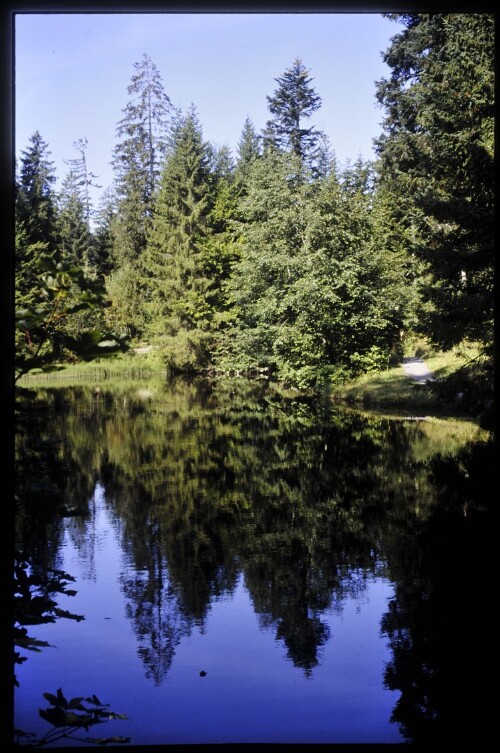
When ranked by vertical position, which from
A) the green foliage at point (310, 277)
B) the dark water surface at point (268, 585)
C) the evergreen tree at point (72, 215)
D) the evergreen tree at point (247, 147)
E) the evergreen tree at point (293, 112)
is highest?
the evergreen tree at point (247, 147)

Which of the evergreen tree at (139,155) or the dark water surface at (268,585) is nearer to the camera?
the dark water surface at (268,585)

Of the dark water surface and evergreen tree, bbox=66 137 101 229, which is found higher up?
evergreen tree, bbox=66 137 101 229

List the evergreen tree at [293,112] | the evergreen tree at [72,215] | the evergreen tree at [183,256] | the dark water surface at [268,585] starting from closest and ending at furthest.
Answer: the dark water surface at [268,585] < the evergreen tree at [72,215] < the evergreen tree at [293,112] < the evergreen tree at [183,256]

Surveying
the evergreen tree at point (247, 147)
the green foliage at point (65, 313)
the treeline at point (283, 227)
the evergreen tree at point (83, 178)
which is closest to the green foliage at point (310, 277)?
the treeline at point (283, 227)

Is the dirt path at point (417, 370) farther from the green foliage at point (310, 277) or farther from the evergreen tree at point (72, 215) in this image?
the evergreen tree at point (72, 215)

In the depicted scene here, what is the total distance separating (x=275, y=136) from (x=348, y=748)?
11.4 meters

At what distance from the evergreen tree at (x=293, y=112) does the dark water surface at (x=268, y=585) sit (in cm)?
501

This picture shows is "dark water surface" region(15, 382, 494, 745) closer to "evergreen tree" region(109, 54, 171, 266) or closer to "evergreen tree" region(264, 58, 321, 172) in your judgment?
"evergreen tree" region(109, 54, 171, 266)

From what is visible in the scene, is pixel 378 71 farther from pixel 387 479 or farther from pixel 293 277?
pixel 387 479

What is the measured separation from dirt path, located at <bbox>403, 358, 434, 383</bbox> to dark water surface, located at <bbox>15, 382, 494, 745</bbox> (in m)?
3.73

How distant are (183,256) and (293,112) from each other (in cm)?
377

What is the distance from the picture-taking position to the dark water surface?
2369 millimetres

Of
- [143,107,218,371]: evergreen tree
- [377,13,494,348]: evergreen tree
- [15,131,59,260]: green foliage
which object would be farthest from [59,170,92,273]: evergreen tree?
[143,107,218,371]: evergreen tree

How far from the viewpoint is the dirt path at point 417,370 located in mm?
11973
